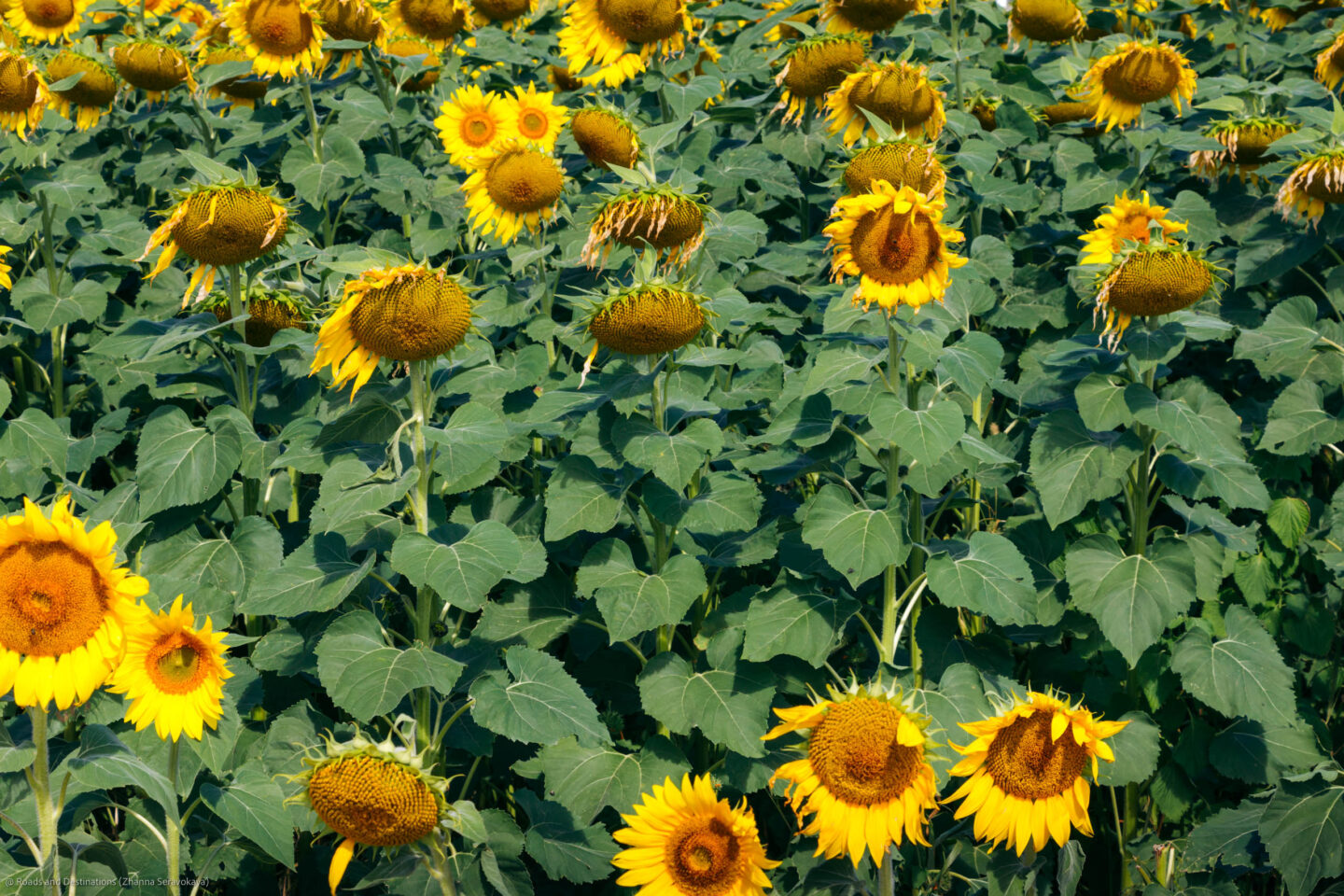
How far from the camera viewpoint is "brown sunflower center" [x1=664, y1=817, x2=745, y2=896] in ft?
10.1

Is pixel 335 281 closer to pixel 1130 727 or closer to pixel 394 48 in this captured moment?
→ pixel 394 48

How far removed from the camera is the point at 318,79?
18.7 feet

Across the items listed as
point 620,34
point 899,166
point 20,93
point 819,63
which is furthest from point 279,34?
point 899,166

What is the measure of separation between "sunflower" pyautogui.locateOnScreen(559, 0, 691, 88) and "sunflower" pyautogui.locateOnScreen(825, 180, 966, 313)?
2314mm

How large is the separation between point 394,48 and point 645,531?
10.00ft

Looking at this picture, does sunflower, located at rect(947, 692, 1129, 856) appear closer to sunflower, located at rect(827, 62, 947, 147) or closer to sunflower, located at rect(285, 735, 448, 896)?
sunflower, located at rect(285, 735, 448, 896)

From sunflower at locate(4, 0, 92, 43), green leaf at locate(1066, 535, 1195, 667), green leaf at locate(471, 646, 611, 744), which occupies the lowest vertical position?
sunflower at locate(4, 0, 92, 43)

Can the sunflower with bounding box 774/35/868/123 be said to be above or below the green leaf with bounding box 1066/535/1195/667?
above

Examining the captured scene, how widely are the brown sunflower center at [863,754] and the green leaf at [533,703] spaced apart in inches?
22.6

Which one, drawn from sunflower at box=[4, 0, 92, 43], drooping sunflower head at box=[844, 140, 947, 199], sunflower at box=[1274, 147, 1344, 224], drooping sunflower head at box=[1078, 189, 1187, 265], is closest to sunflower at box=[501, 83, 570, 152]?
drooping sunflower head at box=[844, 140, 947, 199]

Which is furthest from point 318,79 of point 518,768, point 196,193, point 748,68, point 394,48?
point 518,768

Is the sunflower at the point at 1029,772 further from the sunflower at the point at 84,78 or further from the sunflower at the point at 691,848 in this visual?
the sunflower at the point at 84,78

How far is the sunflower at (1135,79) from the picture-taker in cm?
502

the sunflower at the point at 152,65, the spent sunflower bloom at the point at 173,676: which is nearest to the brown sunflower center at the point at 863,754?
the spent sunflower bloom at the point at 173,676
